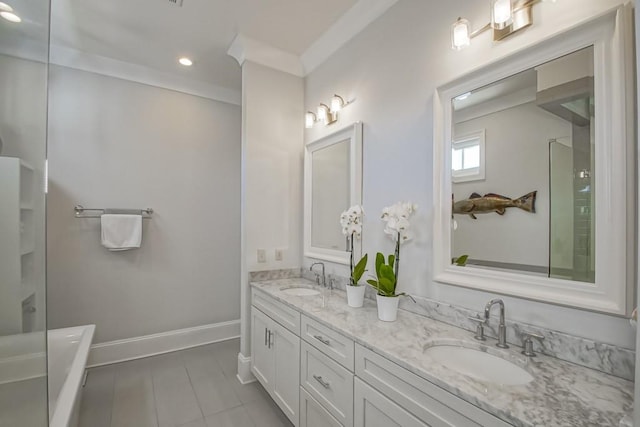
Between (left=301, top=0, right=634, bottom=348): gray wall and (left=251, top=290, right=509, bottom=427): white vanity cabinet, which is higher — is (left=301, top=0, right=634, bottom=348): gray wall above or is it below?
above

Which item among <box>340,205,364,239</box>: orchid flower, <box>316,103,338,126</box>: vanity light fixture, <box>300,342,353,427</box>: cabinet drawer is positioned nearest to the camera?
<box>300,342,353,427</box>: cabinet drawer

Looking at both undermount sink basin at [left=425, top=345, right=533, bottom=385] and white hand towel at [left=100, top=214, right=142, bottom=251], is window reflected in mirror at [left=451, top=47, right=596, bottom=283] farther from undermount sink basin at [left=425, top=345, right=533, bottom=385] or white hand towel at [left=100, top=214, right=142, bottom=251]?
white hand towel at [left=100, top=214, right=142, bottom=251]

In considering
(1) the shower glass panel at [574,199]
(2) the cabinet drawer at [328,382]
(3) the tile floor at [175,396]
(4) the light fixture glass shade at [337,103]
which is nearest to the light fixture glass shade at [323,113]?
(4) the light fixture glass shade at [337,103]

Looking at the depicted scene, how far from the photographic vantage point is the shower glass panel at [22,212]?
3.10 feet

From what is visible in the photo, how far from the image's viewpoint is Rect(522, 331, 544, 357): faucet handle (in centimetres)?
110

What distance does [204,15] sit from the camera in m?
2.14

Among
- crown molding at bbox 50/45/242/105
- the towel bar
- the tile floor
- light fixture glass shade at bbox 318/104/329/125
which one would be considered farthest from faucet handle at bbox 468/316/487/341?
crown molding at bbox 50/45/242/105

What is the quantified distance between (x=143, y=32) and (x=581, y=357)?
→ 10.9 feet

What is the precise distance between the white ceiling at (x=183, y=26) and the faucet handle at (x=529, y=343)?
7.21ft

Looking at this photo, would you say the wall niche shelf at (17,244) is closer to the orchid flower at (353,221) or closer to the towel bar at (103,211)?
the orchid flower at (353,221)

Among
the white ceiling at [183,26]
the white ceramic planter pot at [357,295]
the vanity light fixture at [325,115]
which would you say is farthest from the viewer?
the vanity light fixture at [325,115]

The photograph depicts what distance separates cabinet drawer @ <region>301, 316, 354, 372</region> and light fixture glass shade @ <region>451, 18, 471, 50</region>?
149cm

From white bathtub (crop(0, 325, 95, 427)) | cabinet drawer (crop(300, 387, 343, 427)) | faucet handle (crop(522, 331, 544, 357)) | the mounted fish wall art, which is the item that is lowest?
cabinet drawer (crop(300, 387, 343, 427))

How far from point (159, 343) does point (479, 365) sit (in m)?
2.92
